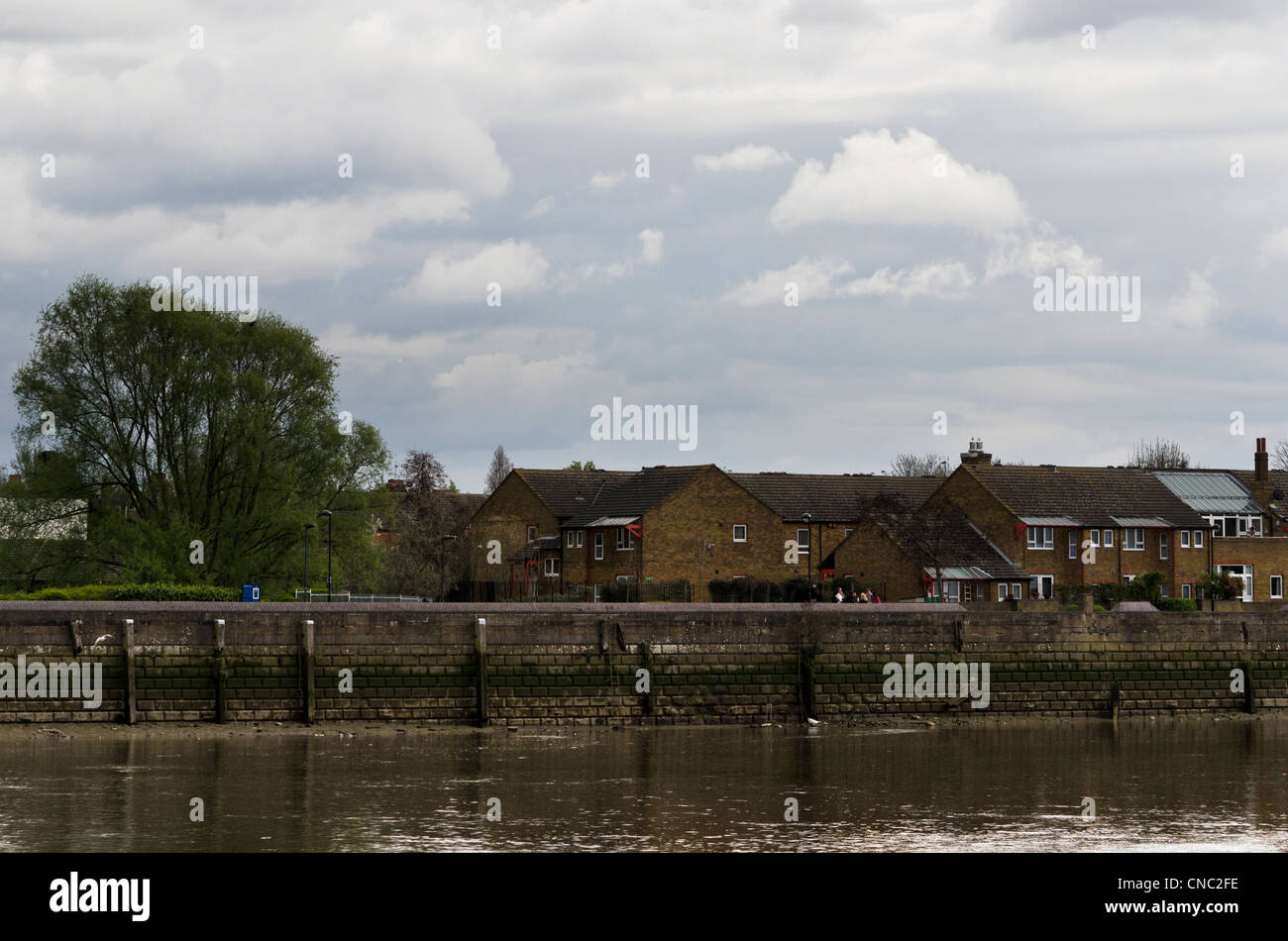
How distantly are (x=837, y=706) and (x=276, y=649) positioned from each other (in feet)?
54.7

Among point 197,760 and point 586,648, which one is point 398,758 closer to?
point 197,760

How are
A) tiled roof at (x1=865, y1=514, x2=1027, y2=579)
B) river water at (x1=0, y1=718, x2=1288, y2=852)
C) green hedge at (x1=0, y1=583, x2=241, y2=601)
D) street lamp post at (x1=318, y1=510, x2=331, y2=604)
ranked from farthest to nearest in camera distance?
tiled roof at (x1=865, y1=514, x2=1027, y2=579), street lamp post at (x1=318, y1=510, x2=331, y2=604), green hedge at (x1=0, y1=583, x2=241, y2=601), river water at (x1=0, y1=718, x2=1288, y2=852)

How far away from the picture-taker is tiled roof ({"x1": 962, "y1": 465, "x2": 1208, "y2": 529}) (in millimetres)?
82875

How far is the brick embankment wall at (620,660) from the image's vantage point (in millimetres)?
44344

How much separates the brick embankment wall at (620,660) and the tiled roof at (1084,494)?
27.3 meters

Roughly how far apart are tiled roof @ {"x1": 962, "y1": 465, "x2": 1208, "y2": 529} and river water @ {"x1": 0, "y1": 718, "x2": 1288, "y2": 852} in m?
34.0

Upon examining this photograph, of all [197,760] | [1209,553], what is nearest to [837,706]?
[197,760]

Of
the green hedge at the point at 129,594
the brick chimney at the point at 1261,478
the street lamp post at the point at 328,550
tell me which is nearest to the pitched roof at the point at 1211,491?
the brick chimney at the point at 1261,478

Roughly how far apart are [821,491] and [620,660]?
152 feet

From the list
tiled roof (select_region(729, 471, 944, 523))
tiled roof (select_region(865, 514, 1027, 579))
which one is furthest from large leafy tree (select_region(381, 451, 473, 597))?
tiled roof (select_region(865, 514, 1027, 579))

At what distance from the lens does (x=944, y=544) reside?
79562 mm

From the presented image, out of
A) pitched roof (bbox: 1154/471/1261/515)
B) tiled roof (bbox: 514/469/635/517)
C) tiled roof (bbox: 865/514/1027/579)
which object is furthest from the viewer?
tiled roof (bbox: 514/469/635/517)

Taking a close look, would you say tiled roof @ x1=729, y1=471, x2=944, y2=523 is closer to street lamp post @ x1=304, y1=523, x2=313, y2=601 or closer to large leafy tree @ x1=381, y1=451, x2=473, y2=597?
large leafy tree @ x1=381, y1=451, x2=473, y2=597
